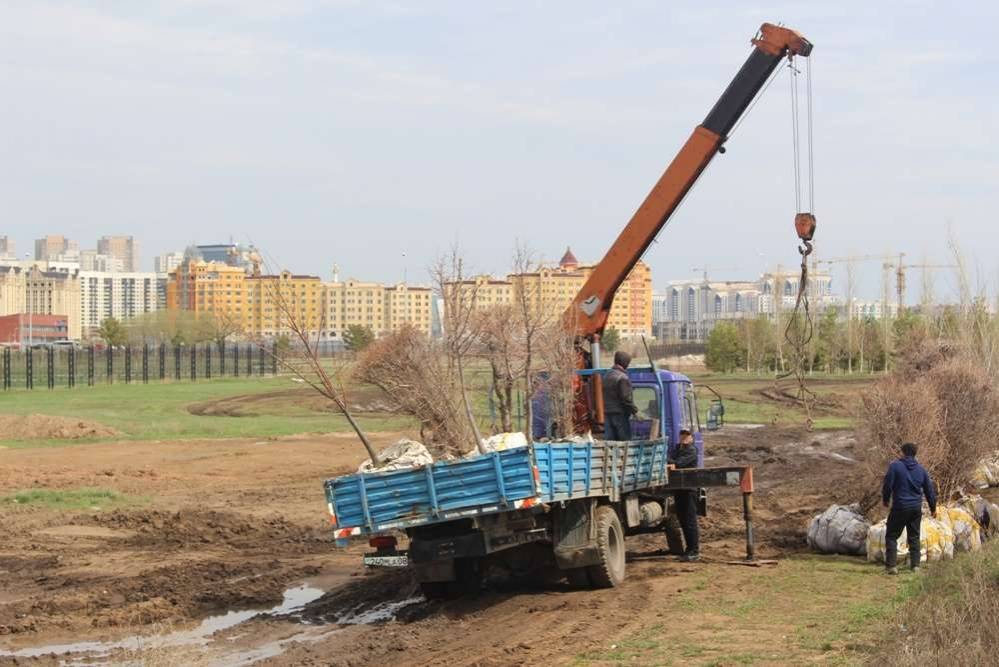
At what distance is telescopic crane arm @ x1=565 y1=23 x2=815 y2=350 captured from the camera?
2017 cm

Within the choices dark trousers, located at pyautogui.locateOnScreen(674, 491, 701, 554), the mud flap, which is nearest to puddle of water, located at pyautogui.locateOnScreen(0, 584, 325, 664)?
the mud flap

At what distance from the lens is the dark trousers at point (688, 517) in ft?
58.0

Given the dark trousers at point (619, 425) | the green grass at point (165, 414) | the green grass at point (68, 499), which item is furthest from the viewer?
the green grass at point (165, 414)

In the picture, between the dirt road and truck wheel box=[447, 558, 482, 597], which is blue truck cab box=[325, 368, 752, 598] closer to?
truck wheel box=[447, 558, 482, 597]

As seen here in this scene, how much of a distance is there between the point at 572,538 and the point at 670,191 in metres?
7.50

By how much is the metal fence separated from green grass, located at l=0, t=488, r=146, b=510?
4382 cm

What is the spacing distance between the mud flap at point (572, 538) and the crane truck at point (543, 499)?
0.01m

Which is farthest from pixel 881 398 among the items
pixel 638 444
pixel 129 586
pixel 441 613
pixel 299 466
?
pixel 299 466

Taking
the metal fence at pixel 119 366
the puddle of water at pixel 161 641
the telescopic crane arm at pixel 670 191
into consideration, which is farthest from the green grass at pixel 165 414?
the puddle of water at pixel 161 641

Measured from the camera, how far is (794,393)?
62531 millimetres

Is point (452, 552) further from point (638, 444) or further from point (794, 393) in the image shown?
point (794, 393)

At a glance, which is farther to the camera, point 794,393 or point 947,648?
point 794,393

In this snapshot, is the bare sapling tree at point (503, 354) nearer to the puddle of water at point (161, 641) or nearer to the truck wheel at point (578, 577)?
the truck wheel at point (578, 577)

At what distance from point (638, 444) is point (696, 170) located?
5.73 meters
